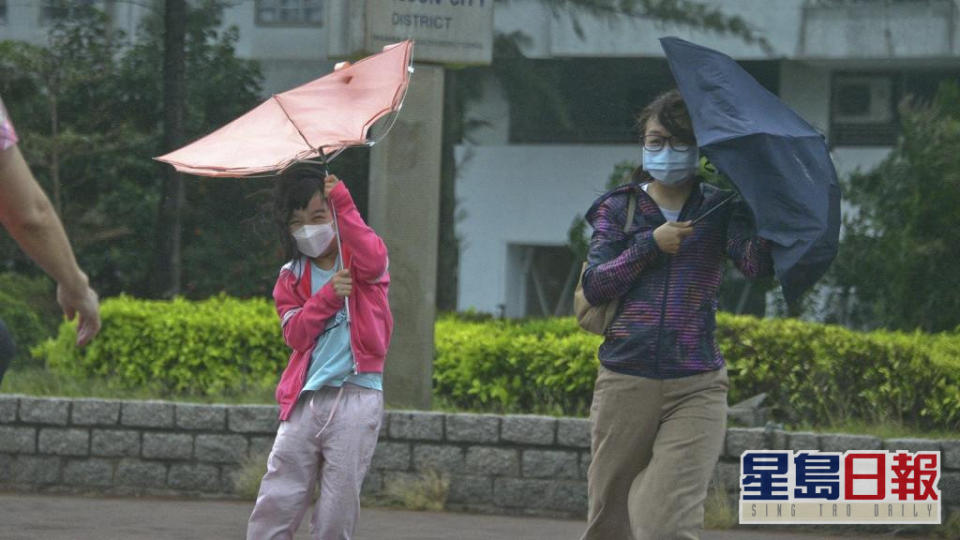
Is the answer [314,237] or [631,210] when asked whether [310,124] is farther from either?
[631,210]

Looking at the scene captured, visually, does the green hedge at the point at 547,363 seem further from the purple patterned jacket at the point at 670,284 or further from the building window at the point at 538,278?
the building window at the point at 538,278

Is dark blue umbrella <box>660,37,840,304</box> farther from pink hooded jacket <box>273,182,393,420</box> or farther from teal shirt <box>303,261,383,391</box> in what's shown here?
teal shirt <box>303,261,383,391</box>

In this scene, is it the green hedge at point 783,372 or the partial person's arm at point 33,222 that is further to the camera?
the green hedge at point 783,372

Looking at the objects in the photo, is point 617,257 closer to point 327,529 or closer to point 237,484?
point 327,529

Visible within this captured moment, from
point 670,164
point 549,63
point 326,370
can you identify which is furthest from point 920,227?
point 549,63

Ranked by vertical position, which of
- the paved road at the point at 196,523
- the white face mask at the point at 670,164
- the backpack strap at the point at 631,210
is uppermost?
the white face mask at the point at 670,164

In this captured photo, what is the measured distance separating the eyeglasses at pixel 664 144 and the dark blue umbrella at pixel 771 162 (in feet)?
0.53

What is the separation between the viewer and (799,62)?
20312mm

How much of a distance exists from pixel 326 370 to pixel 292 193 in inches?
25.3

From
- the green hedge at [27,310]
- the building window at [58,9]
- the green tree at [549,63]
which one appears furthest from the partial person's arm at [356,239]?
the green tree at [549,63]

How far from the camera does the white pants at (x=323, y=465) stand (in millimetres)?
5520

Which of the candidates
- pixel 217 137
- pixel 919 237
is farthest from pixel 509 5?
pixel 217 137

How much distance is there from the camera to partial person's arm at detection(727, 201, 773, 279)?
17.1ft

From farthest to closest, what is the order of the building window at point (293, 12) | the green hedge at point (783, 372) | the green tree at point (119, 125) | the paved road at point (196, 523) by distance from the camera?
the building window at point (293, 12)
the green tree at point (119, 125)
the green hedge at point (783, 372)
the paved road at point (196, 523)
